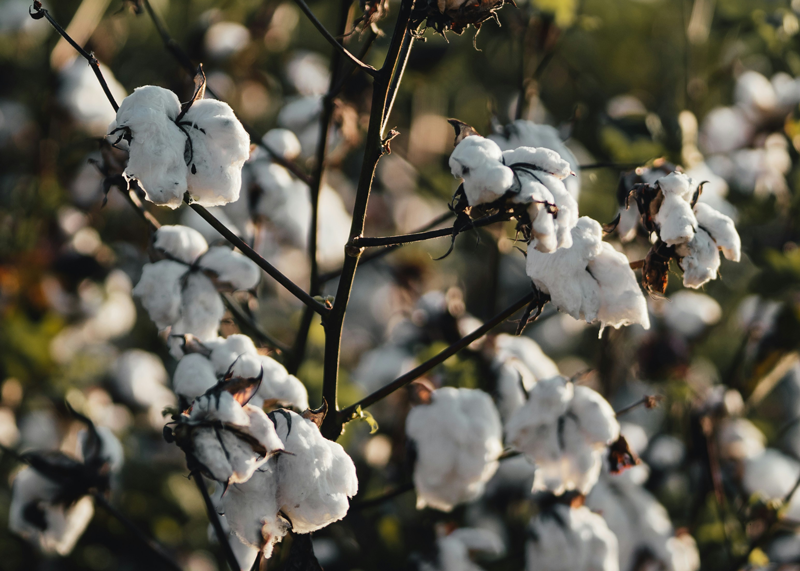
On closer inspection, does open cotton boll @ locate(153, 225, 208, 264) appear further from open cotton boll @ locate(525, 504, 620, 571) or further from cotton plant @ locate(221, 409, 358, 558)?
open cotton boll @ locate(525, 504, 620, 571)

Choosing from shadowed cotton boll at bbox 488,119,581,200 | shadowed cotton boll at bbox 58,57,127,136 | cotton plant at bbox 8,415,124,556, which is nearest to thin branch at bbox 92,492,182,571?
cotton plant at bbox 8,415,124,556

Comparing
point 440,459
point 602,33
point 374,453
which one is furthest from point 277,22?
point 602,33

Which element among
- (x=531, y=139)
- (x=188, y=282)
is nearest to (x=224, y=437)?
(x=188, y=282)

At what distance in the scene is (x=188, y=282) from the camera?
1303mm

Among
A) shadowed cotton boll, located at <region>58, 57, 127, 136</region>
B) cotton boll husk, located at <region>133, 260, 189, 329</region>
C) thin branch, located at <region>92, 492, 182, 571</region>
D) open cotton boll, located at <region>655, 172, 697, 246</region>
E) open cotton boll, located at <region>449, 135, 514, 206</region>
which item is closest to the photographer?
open cotton boll, located at <region>449, 135, 514, 206</region>

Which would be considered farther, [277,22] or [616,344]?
[277,22]

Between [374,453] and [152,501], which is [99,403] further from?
[374,453]

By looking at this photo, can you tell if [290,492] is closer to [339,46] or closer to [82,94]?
[339,46]

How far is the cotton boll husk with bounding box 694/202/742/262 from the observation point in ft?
3.52

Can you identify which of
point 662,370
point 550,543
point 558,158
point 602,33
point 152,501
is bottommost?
point 602,33

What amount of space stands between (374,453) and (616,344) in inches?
37.6

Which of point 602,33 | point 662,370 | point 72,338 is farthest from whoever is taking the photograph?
point 602,33

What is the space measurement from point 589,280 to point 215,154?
530 mm

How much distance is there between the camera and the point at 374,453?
225cm
